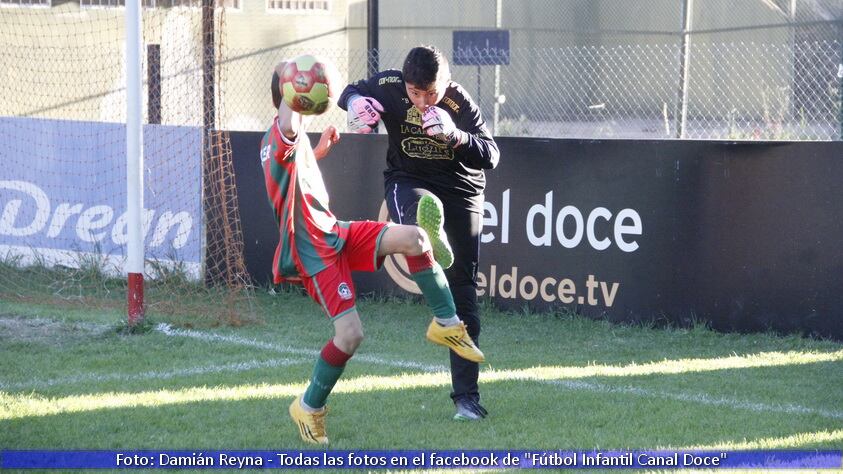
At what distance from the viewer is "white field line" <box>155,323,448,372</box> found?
693 centimetres

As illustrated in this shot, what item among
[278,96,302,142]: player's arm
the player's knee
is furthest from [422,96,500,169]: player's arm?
the player's knee

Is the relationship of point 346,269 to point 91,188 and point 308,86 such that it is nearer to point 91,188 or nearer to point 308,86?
point 308,86

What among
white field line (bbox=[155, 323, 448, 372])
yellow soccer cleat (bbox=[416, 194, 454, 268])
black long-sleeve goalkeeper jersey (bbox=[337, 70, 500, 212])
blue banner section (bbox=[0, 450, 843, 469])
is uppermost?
black long-sleeve goalkeeper jersey (bbox=[337, 70, 500, 212])

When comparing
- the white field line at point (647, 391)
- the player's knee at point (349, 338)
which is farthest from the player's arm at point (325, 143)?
the white field line at point (647, 391)

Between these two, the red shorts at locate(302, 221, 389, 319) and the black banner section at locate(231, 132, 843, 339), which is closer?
the red shorts at locate(302, 221, 389, 319)

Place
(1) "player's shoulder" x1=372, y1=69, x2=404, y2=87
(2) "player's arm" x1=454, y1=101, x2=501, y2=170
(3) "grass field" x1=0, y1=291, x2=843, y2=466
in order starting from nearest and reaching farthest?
(3) "grass field" x1=0, y1=291, x2=843, y2=466
(2) "player's arm" x1=454, y1=101, x2=501, y2=170
(1) "player's shoulder" x1=372, y1=69, x2=404, y2=87

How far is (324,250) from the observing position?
503cm

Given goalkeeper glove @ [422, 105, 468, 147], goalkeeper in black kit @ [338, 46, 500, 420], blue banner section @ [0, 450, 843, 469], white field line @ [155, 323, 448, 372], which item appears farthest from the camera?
white field line @ [155, 323, 448, 372]

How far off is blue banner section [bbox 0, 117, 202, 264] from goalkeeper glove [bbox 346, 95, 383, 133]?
15.8 feet

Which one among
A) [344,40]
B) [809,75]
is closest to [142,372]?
[809,75]

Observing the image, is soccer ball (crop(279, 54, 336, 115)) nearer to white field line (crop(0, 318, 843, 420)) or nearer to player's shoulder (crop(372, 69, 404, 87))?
player's shoulder (crop(372, 69, 404, 87))

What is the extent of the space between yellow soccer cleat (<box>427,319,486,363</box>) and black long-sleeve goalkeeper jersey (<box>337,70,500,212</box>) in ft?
2.52

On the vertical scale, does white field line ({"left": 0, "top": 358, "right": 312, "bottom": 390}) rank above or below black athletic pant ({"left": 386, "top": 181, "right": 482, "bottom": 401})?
below

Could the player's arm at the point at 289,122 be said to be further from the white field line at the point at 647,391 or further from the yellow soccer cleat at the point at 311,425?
the white field line at the point at 647,391
